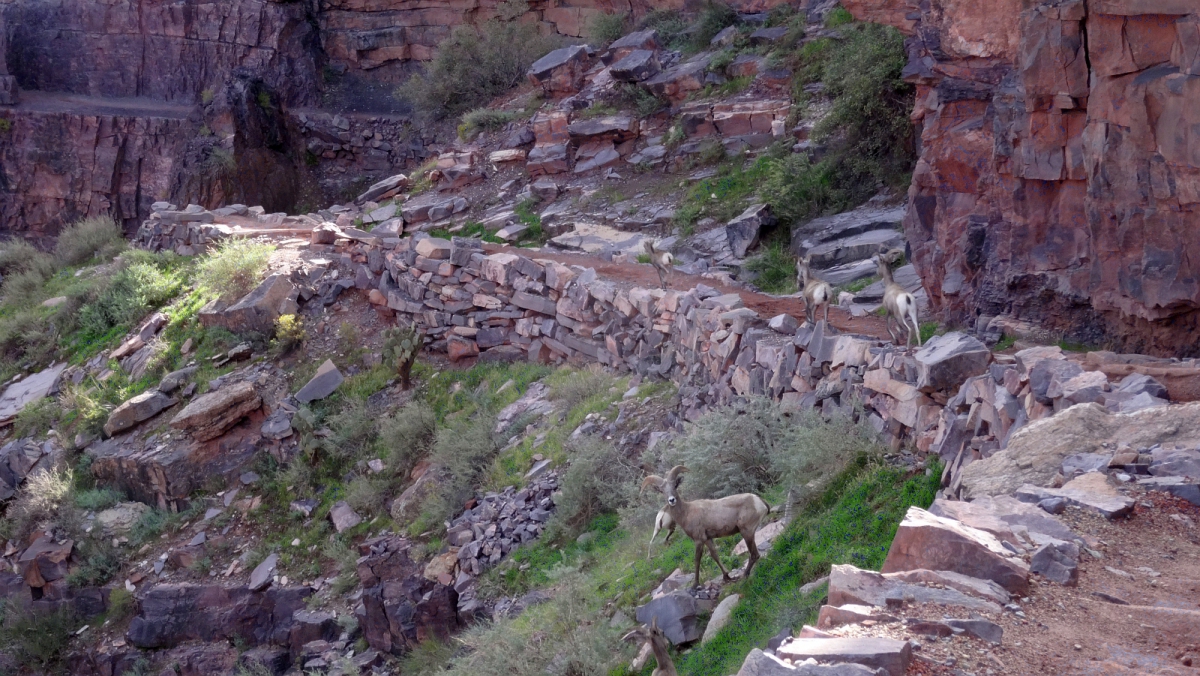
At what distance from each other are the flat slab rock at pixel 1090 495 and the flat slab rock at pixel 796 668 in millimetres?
2022

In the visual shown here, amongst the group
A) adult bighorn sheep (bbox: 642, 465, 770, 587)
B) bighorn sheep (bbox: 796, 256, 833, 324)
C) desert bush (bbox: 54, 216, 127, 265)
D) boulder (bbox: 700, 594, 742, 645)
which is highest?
bighorn sheep (bbox: 796, 256, 833, 324)

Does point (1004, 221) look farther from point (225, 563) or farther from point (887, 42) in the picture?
point (225, 563)

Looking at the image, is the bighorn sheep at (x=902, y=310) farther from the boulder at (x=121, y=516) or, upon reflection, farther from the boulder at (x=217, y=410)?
the boulder at (x=121, y=516)

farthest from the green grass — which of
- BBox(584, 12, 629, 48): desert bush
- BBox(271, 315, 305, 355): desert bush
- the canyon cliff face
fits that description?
BBox(584, 12, 629, 48): desert bush

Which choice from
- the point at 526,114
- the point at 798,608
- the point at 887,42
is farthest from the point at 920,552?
the point at 526,114

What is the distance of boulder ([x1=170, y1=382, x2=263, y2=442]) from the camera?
14.6 meters

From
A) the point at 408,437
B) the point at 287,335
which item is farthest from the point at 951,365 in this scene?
the point at 287,335

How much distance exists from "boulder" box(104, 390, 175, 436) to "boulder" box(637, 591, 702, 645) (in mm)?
11165

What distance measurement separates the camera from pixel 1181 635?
3879 millimetres

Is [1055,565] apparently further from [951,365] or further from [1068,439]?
[951,365]

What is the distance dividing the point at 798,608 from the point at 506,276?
9.91 meters

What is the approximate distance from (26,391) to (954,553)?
18465 millimetres

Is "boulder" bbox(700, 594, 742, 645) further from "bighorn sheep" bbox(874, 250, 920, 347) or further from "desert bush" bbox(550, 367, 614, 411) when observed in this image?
"desert bush" bbox(550, 367, 614, 411)

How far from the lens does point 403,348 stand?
15.0 metres
